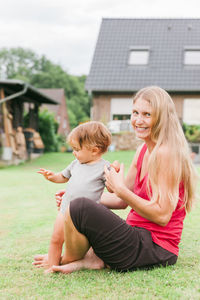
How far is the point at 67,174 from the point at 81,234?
57 centimetres

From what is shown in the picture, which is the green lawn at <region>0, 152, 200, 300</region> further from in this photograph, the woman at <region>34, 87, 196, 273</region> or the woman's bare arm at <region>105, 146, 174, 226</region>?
the woman's bare arm at <region>105, 146, 174, 226</region>

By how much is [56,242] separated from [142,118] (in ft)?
3.08

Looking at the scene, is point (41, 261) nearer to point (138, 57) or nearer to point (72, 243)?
point (72, 243)

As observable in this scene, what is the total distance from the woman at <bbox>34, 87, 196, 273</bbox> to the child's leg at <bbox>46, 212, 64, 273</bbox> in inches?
2.3

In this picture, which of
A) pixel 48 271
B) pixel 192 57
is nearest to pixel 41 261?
pixel 48 271

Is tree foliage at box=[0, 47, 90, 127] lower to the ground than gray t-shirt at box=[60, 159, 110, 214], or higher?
higher

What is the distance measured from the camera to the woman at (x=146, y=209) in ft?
6.84

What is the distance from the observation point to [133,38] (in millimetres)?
18750

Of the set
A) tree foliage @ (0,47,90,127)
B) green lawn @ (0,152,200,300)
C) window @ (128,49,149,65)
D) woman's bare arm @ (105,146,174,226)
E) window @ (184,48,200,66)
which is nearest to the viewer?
green lawn @ (0,152,200,300)

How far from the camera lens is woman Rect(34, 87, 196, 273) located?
209 centimetres

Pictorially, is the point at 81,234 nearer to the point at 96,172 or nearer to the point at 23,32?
the point at 96,172

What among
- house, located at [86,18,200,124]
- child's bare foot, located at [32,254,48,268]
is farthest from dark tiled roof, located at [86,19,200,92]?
child's bare foot, located at [32,254,48,268]

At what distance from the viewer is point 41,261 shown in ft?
7.99

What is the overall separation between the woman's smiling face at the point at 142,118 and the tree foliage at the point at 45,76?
38.6m
